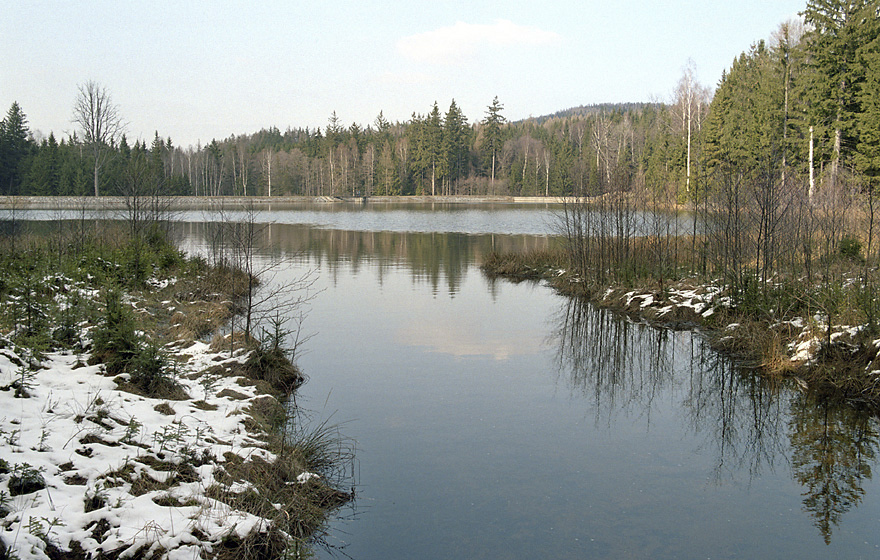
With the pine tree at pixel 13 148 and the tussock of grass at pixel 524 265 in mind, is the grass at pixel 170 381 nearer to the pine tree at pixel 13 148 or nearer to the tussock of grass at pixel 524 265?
the tussock of grass at pixel 524 265

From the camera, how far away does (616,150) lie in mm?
69375

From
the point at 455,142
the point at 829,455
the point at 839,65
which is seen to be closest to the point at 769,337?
the point at 829,455

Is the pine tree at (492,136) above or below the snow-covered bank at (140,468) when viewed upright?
above

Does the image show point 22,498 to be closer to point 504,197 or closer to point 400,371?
point 400,371

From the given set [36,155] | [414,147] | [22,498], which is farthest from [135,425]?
[414,147]

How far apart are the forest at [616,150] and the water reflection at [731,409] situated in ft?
11.1

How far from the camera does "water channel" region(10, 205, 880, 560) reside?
555 cm

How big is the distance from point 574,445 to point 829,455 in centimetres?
289

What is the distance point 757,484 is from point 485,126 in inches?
3919

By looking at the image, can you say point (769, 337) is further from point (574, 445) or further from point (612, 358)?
point (574, 445)

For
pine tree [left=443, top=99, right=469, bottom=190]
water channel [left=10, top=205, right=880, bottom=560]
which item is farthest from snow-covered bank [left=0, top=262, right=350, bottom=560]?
pine tree [left=443, top=99, right=469, bottom=190]

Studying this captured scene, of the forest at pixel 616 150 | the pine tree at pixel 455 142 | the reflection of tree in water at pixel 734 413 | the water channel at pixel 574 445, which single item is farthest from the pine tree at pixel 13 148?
the reflection of tree in water at pixel 734 413

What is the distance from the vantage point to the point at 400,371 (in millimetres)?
10695

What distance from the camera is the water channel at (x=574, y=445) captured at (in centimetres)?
555
